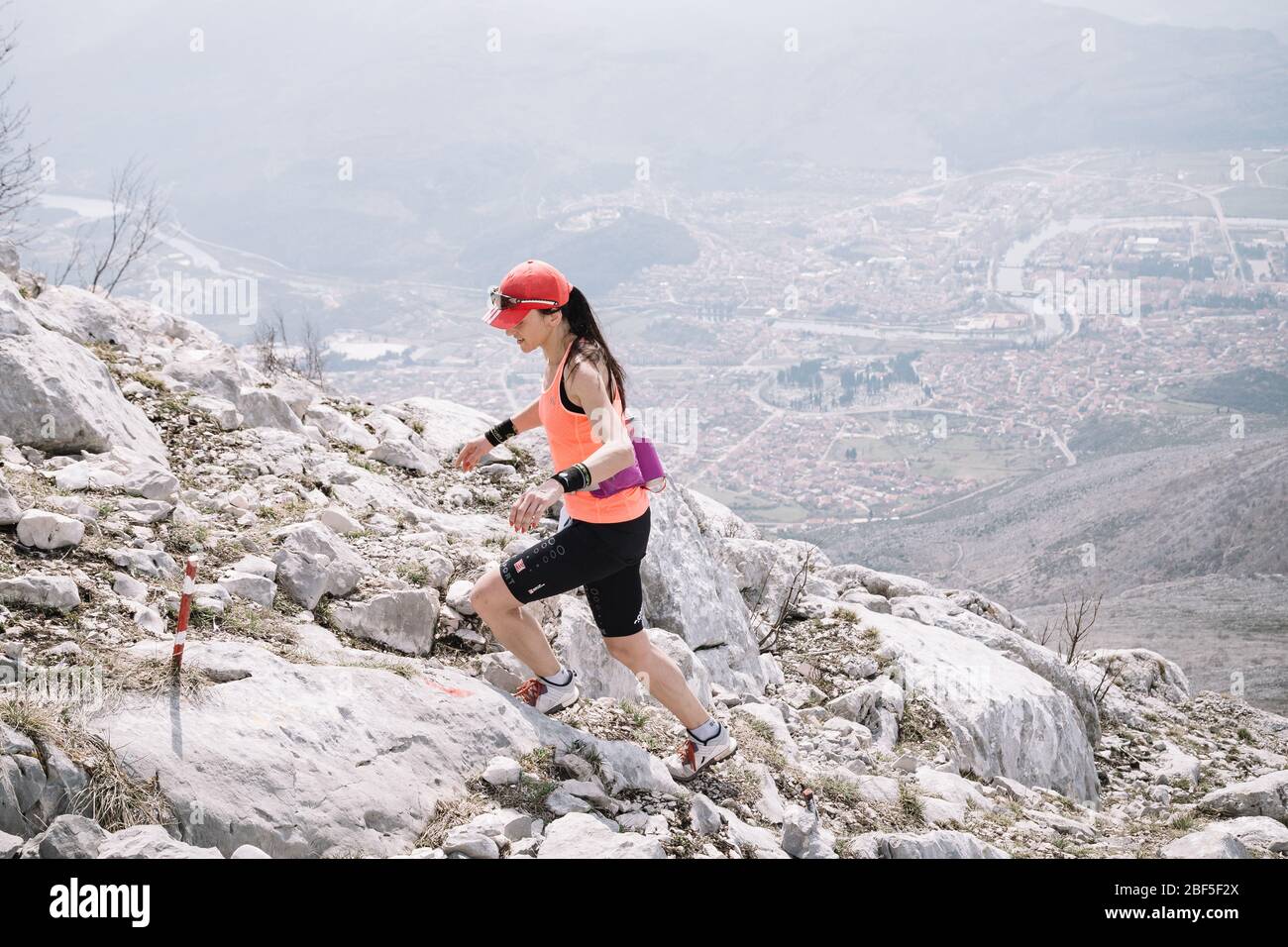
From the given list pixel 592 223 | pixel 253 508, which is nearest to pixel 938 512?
pixel 253 508

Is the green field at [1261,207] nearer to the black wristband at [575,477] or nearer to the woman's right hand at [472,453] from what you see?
the woman's right hand at [472,453]

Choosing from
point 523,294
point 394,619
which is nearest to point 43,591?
point 394,619

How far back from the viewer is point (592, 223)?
7712 inches

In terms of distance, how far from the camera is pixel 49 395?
6.77 meters

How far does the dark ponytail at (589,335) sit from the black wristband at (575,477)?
22.0 inches

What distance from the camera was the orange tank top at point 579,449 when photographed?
180 inches

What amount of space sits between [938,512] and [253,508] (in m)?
73.7

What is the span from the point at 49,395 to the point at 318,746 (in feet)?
13.3

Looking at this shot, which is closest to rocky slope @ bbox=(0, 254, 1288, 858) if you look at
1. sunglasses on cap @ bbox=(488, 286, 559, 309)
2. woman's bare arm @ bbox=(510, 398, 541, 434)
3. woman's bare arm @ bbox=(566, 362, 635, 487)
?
woman's bare arm @ bbox=(510, 398, 541, 434)

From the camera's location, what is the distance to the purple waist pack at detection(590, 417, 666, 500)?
454 cm

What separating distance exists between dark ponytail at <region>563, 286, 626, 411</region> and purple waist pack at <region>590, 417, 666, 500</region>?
0.66ft

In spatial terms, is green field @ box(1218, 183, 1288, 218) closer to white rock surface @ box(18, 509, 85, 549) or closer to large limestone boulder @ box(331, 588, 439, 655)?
large limestone boulder @ box(331, 588, 439, 655)

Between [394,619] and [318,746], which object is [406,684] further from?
[394,619]
